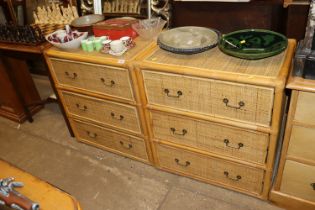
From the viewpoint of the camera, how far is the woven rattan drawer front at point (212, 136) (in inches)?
56.8

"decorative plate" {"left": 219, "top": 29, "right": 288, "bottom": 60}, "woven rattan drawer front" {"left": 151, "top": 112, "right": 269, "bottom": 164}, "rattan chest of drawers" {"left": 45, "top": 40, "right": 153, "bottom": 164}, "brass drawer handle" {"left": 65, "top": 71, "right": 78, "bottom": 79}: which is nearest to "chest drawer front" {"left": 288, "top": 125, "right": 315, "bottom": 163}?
"woven rattan drawer front" {"left": 151, "top": 112, "right": 269, "bottom": 164}

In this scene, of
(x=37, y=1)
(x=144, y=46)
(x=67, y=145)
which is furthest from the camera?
(x=37, y=1)

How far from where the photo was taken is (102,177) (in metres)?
1.98

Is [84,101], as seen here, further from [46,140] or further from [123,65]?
[46,140]

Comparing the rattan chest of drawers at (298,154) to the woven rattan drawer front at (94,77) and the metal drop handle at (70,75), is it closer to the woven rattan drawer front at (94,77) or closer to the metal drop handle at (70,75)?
the woven rattan drawer front at (94,77)

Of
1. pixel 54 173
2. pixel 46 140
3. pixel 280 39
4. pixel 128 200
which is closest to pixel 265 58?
pixel 280 39

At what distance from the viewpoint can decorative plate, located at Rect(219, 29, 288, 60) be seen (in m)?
1.30

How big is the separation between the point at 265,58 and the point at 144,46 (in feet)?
2.34

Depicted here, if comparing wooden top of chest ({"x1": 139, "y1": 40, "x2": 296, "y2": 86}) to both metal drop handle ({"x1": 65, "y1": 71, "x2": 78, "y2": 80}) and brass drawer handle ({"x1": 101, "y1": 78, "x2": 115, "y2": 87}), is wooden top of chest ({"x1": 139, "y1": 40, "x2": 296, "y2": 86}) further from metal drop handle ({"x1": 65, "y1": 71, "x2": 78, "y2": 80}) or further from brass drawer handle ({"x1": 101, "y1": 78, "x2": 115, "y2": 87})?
metal drop handle ({"x1": 65, "y1": 71, "x2": 78, "y2": 80})

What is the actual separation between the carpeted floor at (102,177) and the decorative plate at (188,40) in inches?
36.1

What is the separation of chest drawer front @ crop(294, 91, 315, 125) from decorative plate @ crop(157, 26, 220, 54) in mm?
533

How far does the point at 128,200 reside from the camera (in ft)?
5.87

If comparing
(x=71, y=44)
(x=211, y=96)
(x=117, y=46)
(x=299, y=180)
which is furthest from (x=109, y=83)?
(x=299, y=180)

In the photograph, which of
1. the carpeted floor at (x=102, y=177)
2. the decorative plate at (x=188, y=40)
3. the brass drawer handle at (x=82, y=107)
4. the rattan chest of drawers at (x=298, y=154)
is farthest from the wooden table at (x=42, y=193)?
the rattan chest of drawers at (x=298, y=154)
